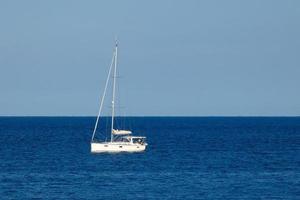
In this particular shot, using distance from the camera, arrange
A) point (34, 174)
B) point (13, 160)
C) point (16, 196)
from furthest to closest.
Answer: point (13, 160), point (34, 174), point (16, 196)

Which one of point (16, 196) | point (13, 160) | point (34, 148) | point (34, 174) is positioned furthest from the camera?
point (34, 148)

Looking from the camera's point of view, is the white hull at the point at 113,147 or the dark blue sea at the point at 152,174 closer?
the dark blue sea at the point at 152,174

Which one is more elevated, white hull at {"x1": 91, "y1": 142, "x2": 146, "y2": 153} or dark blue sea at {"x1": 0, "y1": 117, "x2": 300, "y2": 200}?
white hull at {"x1": 91, "y1": 142, "x2": 146, "y2": 153}

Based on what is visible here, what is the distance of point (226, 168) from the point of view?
9312 centimetres

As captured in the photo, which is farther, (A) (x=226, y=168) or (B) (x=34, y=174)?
(A) (x=226, y=168)

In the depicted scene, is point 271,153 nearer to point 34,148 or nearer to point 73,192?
point 34,148

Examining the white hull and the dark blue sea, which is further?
the white hull

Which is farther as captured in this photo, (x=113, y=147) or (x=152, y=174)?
(x=113, y=147)

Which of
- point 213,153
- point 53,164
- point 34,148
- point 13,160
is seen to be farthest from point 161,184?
point 34,148

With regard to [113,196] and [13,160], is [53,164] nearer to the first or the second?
[13,160]

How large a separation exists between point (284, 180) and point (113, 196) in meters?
18.2

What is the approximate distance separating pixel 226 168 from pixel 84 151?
32.0m

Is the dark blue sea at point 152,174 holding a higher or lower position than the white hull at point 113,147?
lower

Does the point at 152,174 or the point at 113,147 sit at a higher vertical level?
the point at 113,147
